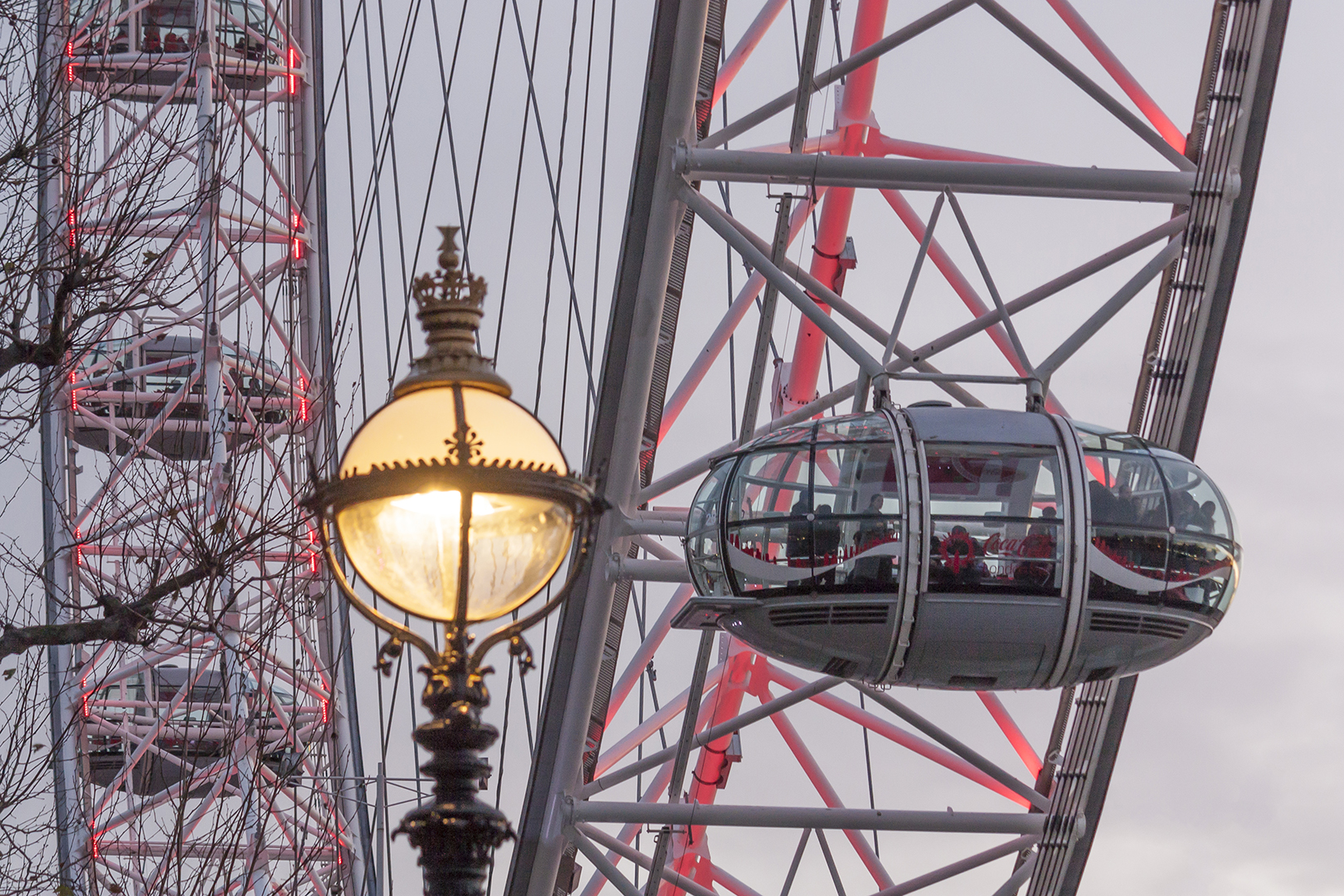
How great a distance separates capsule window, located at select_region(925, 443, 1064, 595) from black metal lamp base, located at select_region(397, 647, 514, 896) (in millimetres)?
7430

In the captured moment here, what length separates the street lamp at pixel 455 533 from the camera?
17.6 ft

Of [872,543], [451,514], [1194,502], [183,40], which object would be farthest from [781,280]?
[183,40]

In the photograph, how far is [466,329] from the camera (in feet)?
19.0

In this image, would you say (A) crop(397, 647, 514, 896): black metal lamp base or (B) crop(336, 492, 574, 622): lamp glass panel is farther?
(A) crop(397, 647, 514, 896): black metal lamp base

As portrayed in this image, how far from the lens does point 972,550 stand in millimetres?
12914

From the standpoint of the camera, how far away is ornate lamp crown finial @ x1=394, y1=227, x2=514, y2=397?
18.4 feet

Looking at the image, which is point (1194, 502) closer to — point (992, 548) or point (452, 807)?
point (992, 548)

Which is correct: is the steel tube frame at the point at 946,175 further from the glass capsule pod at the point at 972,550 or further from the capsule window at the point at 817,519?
the capsule window at the point at 817,519

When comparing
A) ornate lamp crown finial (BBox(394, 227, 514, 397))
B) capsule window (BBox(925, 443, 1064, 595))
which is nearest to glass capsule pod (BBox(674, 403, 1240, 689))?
capsule window (BBox(925, 443, 1064, 595))

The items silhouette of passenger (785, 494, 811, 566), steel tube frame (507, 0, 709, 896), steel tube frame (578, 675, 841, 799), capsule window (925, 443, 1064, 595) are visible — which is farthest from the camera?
steel tube frame (578, 675, 841, 799)

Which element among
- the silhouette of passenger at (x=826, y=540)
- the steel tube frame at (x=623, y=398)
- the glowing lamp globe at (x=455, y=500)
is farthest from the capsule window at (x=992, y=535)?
the glowing lamp globe at (x=455, y=500)

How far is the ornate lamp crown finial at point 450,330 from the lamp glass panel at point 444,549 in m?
0.34

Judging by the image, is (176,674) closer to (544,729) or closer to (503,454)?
(544,729)

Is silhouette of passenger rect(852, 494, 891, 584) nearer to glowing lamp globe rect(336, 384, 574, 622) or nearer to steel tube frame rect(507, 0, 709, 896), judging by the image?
steel tube frame rect(507, 0, 709, 896)
